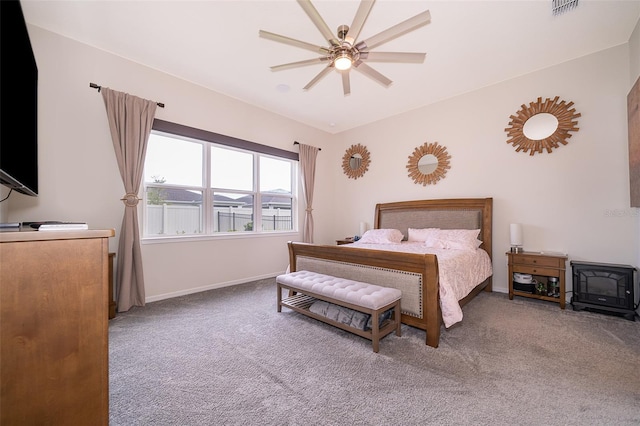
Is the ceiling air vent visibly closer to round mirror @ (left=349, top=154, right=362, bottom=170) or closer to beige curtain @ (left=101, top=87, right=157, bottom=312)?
round mirror @ (left=349, top=154, right=362, bottom=170)

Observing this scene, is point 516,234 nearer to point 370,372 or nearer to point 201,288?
point 370,372

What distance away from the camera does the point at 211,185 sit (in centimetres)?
394

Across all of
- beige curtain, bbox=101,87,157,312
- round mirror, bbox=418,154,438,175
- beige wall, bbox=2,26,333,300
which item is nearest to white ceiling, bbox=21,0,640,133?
beige wall, bbox=2,26,333,300

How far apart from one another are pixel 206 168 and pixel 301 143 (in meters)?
1.99

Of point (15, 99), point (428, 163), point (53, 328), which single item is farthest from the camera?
point (428, 163)

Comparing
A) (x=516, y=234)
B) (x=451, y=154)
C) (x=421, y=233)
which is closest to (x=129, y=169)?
(x=421, y=233)

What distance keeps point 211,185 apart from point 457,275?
354 centimetres

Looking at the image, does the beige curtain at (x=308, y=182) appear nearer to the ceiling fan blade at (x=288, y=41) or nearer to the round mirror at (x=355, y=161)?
the round mirror at (x=355, y=161)

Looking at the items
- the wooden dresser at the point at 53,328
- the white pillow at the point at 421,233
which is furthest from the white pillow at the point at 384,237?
the wooden dresser at the point at 53,328

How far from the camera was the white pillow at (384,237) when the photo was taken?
407 centimetres

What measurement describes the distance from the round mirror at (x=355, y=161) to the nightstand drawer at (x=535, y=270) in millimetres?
3049

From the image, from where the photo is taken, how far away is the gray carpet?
1.43m

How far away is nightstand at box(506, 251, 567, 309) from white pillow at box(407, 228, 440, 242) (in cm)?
97

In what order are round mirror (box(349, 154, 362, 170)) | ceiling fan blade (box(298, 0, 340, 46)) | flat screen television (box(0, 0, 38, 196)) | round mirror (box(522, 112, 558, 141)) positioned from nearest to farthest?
flat screen television (box(0, 0, 38, 196))
ceiling fan blade (box(298, 0, 340, 46))
round mirror (box(522, 112, 558, 141))
round mirror (box(349, 154, 362, 170))
